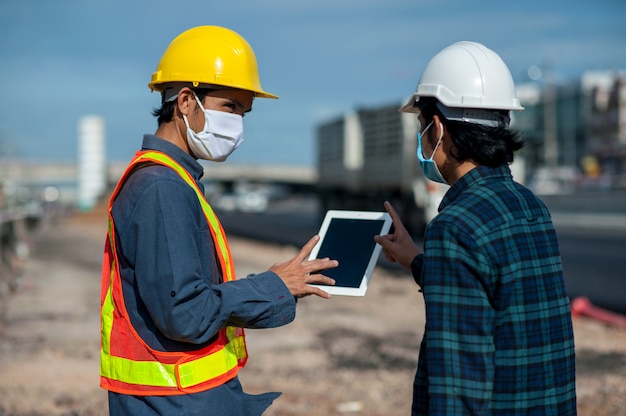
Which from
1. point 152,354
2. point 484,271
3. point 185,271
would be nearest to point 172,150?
point 185,271

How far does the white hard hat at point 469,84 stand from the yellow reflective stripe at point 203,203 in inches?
31.6

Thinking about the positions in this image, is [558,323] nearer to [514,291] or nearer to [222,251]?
[514,291]

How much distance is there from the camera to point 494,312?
2357 mm

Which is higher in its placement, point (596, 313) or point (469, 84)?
point (469, 84)

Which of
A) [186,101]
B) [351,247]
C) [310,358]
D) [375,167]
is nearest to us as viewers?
[186,101]

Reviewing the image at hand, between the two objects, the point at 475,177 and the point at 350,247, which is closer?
the point at 475,177

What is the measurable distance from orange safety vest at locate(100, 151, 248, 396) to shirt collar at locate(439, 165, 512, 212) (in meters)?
0.81

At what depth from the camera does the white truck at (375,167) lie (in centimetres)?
2450

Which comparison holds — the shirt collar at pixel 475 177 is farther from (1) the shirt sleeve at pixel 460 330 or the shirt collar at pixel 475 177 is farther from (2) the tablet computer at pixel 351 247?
(2) the tablet computer at pixel 351 247

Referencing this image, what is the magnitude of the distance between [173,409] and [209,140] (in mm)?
954

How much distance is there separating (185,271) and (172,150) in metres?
0.54

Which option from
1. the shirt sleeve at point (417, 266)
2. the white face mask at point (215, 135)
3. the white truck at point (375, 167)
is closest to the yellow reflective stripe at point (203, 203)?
the white face mask at point (215, 135)

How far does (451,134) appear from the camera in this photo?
2.66 meters

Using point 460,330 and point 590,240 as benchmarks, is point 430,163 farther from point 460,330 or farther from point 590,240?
point 590,240
